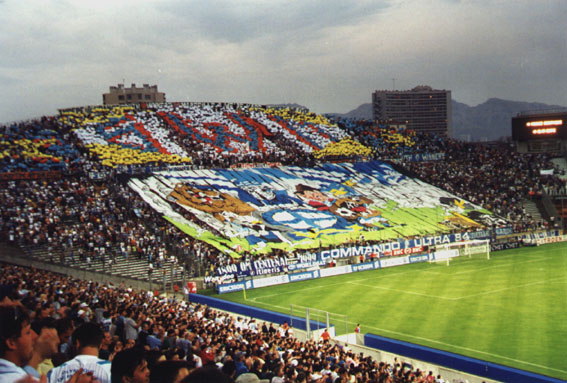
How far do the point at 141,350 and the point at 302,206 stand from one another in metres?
49.1

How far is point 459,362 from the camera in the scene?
1784 centimetres

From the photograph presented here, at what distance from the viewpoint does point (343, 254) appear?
42.2 meters

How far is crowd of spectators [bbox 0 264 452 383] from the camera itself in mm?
4453

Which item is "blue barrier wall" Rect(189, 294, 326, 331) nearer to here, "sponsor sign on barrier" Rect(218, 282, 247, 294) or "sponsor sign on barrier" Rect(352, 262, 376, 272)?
"sponsor sign on barrier" Rect(218, 282, 247, 294)

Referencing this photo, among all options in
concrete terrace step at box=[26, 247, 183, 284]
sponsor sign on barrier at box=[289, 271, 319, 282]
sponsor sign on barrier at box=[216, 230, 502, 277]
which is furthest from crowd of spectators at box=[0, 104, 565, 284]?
sponsor sign on barrier at box=[289, 271, 319, 282]

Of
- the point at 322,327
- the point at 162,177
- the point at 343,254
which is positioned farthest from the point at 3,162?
the point at 322,327

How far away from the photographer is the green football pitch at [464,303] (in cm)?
2155

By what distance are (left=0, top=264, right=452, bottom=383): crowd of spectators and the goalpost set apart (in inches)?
1002

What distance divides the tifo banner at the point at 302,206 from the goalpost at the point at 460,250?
186 inches

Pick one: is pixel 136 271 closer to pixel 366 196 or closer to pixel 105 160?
pixel 105 160

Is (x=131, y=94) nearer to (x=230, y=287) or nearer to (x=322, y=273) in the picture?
(x=322, y=273)

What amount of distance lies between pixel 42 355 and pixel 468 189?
6270 centimetres

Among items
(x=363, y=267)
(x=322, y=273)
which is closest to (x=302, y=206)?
(x=363, y=267)

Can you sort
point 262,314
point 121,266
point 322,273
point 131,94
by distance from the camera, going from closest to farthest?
point 262,314 → point 121,266 → point 322,273 → point 131,94
